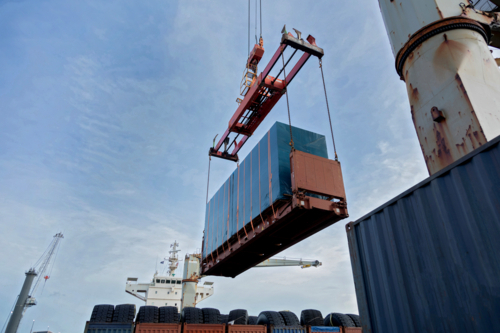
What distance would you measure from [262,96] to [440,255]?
10.1 m

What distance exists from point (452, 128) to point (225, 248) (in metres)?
8.71

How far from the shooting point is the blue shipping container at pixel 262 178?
8609 millimetres

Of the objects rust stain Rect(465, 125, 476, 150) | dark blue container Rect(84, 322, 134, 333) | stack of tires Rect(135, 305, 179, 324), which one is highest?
rust stain Rect(465, 125, 476, 150)

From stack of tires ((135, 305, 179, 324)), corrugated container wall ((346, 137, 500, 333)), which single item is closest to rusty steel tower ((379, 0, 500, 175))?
corrugated container wall ((346, 137, 500, 333))

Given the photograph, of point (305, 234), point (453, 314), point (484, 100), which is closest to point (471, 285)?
point (453, 314)

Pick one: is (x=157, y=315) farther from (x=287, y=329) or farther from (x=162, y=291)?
(x=162, y=291)

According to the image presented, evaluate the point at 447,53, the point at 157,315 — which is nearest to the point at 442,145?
the point at 447,53

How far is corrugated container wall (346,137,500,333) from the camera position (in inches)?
121

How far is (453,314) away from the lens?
3.29 metres

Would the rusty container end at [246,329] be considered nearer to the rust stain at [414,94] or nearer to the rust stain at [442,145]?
the rust stain at [442,145]

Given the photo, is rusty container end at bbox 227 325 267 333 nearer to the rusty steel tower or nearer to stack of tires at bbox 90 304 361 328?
stack of tires at bbox 90 304 361 328

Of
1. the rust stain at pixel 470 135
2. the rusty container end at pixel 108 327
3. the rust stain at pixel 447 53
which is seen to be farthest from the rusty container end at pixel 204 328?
the rust stain at pixel 447 53

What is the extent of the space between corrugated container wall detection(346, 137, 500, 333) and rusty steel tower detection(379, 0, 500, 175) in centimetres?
181

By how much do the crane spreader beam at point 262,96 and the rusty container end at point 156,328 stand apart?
323 inches
